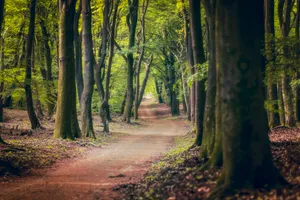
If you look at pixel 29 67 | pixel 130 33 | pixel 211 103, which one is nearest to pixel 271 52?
pixel 211 103

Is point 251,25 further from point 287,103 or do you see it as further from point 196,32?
point 287,103

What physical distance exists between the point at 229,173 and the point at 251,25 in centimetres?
260

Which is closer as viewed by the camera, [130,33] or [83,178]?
[83,178]

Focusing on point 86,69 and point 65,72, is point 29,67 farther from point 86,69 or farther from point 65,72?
point 65,72

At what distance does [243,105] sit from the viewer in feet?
20.3

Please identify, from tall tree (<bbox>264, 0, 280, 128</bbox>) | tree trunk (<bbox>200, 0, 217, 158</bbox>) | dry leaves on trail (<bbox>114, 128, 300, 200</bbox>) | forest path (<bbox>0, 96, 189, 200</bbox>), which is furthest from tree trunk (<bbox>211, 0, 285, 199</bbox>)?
tall tree (<bbox>264, 0, 280, 128</bbox>)

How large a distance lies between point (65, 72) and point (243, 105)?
44.6 feet

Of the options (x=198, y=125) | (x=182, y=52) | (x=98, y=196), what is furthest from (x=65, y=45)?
(x=182, y=52)

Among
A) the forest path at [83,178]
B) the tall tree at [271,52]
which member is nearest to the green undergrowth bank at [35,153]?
the forest path at [83,178]

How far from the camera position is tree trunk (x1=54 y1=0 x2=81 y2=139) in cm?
1808

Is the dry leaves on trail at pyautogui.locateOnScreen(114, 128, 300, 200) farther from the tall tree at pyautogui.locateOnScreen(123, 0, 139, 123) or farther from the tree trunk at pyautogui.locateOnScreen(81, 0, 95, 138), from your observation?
the tall tree at pyautogui.locateOnScreen(123, 0, 139, 123)

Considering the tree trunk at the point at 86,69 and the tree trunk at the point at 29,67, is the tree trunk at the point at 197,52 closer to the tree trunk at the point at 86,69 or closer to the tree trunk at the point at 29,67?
the tree trunk at the point at 86,69

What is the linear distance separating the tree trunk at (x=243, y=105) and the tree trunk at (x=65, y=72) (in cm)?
1308

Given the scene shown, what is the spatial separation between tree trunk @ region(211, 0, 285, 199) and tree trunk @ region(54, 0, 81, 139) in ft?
42.9
